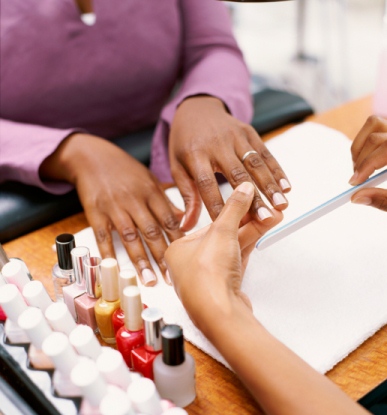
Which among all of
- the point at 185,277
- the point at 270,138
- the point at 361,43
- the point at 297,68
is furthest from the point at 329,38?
the point at 185,277

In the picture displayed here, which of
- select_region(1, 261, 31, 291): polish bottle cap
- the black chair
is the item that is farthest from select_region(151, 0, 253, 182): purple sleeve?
select_region(1, 261, 31, 291): polish bottle cap

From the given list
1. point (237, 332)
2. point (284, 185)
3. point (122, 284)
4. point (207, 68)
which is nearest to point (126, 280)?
point (122, 284)

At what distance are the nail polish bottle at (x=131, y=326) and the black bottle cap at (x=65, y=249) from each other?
85 millimetres

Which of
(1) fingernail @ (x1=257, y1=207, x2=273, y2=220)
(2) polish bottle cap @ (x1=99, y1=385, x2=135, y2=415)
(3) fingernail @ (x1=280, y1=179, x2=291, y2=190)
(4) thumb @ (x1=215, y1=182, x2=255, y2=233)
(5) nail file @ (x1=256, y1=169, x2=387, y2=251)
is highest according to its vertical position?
(4) thumb @ (x1=215, y1=182, x2=255, y2=233)

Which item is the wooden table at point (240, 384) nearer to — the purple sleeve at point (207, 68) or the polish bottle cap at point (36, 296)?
the polish bottle cap at point (36, 296)

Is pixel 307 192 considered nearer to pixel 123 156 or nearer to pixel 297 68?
pixel 123 156

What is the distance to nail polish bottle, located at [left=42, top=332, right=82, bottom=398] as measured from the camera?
386mm

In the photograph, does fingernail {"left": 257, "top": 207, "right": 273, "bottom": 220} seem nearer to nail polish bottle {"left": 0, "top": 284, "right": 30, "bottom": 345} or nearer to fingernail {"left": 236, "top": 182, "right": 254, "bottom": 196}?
fingernail {"left": 236, "top": 182, "right": 254, "bottom": 196}

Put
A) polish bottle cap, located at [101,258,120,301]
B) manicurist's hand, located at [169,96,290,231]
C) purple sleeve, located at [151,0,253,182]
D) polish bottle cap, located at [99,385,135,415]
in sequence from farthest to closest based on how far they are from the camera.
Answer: purple sleeve, located at [151,0,253,182]
manicurist's hand, located at [169,96,290,231]
polish bottle cap, located at [101,258,120,301]
polish bottle cap, located at [99,385,135,415]

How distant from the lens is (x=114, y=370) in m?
0.38

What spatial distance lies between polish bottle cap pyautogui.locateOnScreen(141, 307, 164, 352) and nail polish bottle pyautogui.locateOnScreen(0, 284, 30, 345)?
0.33 feet

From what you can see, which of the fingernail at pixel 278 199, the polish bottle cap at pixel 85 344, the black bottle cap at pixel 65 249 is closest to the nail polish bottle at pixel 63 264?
the black bottle cap at pixel 65 249

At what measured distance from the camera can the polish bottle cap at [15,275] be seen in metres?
0.46

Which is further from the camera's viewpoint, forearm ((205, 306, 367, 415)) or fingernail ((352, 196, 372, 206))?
fingernail ((352, 196, 372, 206))
